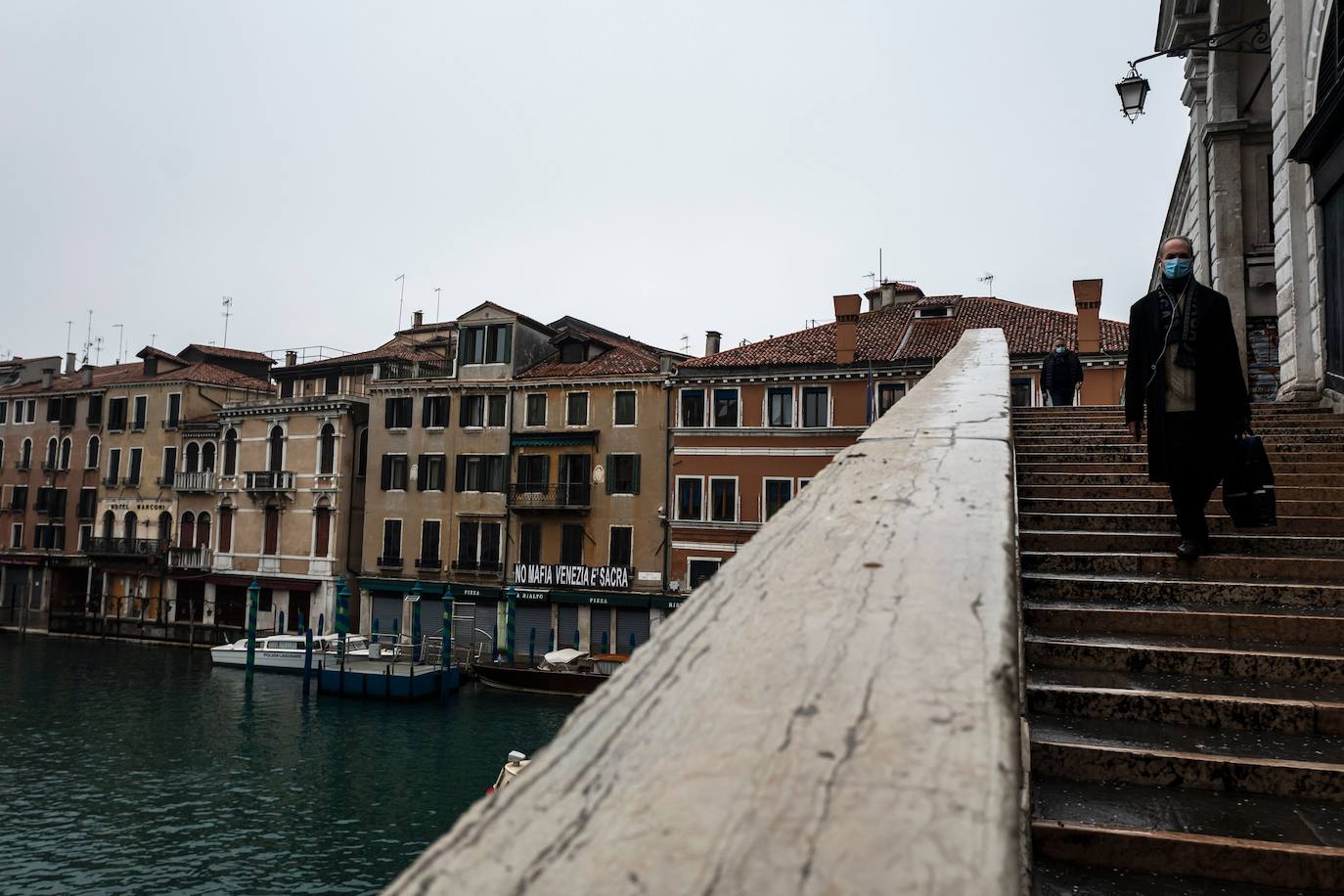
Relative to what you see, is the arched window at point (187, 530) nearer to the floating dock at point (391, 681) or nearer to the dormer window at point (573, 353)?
the floating dock at point (391, 681)

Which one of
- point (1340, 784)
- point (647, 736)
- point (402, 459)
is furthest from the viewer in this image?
point (402, 459)

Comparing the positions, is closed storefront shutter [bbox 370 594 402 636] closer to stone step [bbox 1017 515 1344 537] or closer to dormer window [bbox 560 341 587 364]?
dormer window [bbox 560 341 587 364]

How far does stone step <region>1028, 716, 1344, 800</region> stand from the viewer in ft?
7.99

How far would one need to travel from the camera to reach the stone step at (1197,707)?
2.80 metres

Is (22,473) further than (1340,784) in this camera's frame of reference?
Yes

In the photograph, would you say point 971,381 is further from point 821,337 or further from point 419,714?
point 821,337

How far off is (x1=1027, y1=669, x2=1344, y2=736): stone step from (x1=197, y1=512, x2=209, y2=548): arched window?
40.9 m

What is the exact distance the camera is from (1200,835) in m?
2.13

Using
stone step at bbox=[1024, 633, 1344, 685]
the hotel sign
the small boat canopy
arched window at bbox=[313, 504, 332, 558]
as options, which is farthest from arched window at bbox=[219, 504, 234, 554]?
stone step at bbox=[1024, 633, 1344, 685]

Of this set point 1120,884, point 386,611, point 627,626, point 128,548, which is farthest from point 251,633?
point 1120,884

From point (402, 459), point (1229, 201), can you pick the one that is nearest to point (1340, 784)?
point (1229, 201)

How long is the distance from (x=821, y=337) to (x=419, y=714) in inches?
665

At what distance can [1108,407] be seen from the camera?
10.5m

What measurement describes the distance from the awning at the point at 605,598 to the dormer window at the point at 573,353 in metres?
8.35
